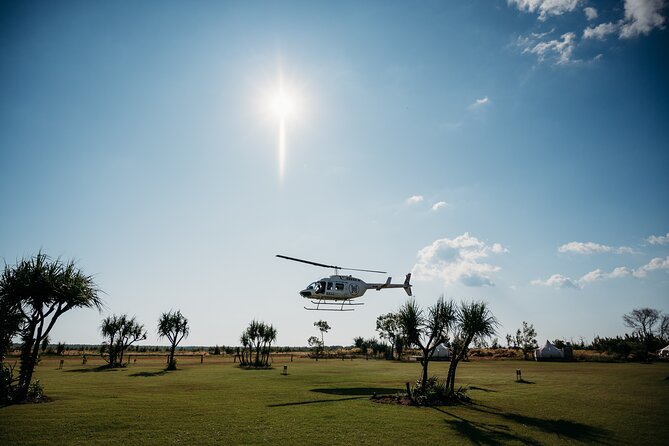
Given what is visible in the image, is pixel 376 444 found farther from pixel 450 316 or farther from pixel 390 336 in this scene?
pixel 390 336

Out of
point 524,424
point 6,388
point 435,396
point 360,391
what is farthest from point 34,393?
point 524,424

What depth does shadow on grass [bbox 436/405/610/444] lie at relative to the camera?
14062 mm

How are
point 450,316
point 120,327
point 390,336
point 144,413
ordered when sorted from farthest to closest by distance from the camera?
point 390,336
point 120,327
point 450,316
point 144,413

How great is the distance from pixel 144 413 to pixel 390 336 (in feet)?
260

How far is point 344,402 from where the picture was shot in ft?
70.2

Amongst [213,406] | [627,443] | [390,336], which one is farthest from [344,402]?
[390,336]

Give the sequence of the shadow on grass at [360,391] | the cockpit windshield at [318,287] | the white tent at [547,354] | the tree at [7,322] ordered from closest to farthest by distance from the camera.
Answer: the tree at [7,322] → the shadow on grass at [360,391] → the cockpit windshield at [318,287] → the white tent at [547,354]

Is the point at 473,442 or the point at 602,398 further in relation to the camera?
the point at 602,398

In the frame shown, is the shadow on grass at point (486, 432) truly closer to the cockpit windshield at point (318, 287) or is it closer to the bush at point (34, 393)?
the cockpit windshield at point (318, 287)

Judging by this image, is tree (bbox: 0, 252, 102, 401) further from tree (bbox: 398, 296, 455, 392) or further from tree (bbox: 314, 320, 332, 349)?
tree (bbox: 314, 320, 332, 349)

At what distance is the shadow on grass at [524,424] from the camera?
1406cm

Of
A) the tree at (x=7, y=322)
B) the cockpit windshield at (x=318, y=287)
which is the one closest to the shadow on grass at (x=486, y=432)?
the cockpit windshield at (x=318, y=287)

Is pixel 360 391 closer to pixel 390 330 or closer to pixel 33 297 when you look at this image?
pixel 33 297

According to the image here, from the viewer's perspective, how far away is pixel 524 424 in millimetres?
16500
